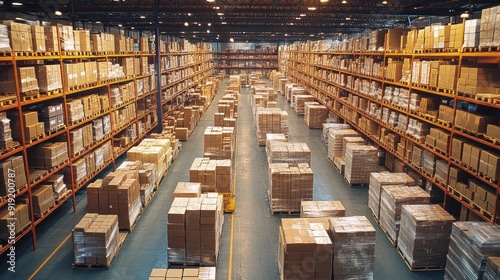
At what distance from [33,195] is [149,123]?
900 cm

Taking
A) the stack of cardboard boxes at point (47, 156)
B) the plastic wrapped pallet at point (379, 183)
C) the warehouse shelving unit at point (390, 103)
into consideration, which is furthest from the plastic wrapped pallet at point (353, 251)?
the stack of cardboard boxes at point (47, 156)

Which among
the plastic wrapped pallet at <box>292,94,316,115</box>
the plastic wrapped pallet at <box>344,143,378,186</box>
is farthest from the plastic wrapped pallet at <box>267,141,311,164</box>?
the plastic wrapped pallet at <box>292,94,316,115</box>

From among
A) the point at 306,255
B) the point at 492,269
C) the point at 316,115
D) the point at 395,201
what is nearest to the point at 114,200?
the point at 306,255

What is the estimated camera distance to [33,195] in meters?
7.61

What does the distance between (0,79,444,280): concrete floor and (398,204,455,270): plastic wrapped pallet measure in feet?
0.73

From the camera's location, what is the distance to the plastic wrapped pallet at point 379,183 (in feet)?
28.7

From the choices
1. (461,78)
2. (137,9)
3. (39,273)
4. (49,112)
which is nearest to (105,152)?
(49,112)

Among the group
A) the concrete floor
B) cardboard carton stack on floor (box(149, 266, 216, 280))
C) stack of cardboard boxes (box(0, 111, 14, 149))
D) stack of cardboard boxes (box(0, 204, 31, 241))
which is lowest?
the concrete floor

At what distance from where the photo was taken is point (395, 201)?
7.73 metres

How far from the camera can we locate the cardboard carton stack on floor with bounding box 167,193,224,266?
269 inches

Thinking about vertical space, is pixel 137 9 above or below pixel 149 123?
above

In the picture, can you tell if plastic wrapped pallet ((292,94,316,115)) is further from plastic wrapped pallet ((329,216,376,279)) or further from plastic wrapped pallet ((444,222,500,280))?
plastic wrapped pallet ((444,222,500,280))

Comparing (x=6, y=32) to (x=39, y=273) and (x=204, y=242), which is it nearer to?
(x=39, y=273)

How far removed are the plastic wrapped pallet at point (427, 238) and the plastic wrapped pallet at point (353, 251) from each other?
1009mm
